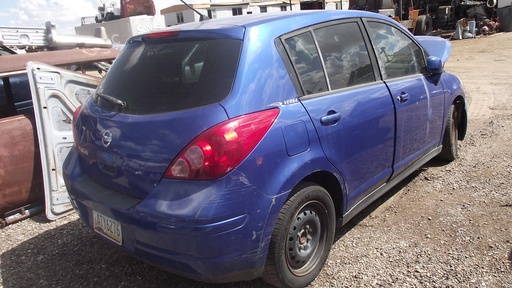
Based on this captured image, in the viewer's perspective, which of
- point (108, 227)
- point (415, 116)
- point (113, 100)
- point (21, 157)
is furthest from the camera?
point (21, 157)

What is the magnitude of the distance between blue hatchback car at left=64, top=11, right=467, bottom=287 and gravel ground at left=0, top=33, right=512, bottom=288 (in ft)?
1.13

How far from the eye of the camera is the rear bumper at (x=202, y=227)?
2.04 metres

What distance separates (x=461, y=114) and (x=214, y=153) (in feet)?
12.2

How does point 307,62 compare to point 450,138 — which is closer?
point 307,62

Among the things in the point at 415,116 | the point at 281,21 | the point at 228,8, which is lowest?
the point at 415,116

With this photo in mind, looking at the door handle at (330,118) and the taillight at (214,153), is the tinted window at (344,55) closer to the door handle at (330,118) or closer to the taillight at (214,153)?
the door handle at (330,118)

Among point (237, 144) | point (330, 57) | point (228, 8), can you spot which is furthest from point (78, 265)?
point (228, 8)

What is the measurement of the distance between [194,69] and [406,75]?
2040mm

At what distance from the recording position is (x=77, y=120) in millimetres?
2799

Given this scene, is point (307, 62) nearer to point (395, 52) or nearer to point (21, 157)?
point (395, 52)

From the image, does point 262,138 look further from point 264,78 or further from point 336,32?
point 336,32

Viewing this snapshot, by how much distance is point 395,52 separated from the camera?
11.5 feet

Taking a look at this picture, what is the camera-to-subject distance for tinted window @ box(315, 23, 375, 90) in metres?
2.79

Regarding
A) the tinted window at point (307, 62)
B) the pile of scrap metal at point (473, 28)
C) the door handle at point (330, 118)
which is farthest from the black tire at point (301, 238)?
the pile of scrap metal at point (473, 28)
